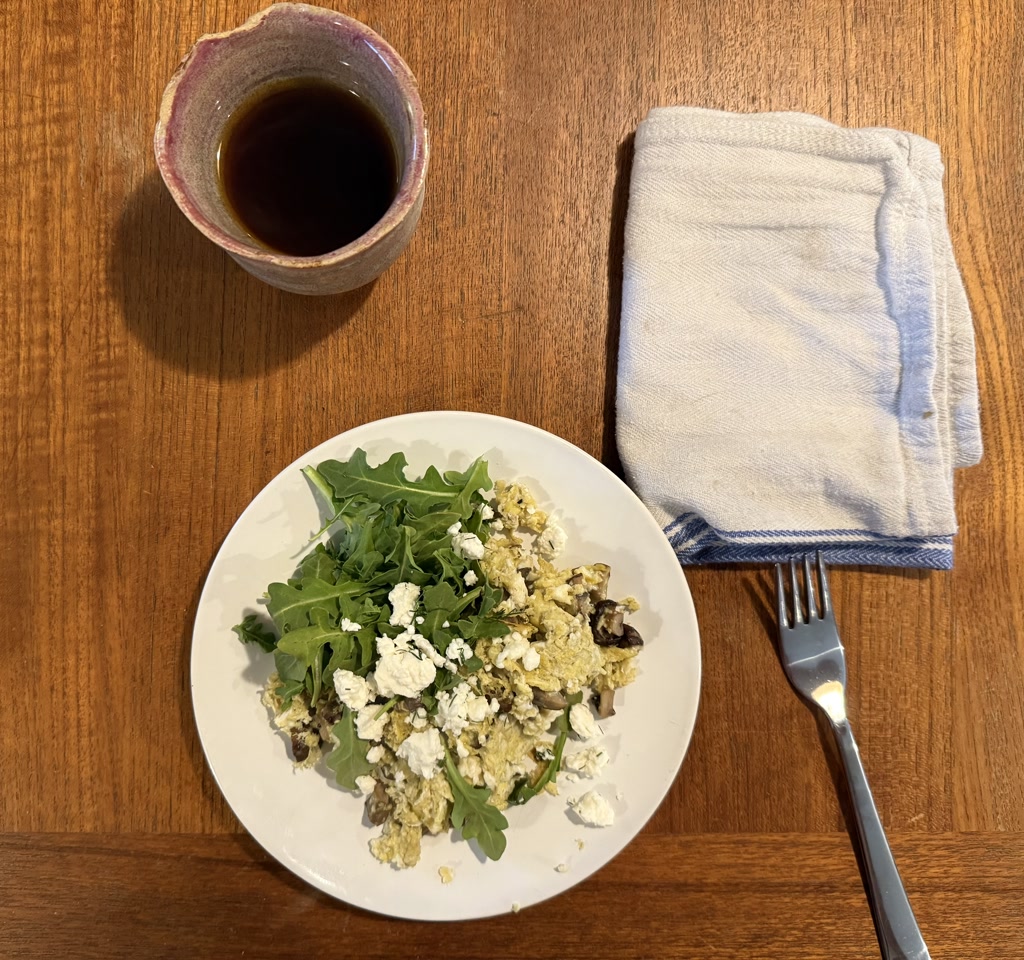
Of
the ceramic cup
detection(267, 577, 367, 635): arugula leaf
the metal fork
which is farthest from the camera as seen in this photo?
the metal fork

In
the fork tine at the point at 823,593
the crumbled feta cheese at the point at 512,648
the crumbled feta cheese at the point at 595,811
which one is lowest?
the crumbled feta cheese at the point at 595,811

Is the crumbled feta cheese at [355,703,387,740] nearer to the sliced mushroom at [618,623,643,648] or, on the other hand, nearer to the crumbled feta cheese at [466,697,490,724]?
the crumbled feta cheese at [466,697,490,724]

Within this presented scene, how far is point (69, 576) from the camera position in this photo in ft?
3.58

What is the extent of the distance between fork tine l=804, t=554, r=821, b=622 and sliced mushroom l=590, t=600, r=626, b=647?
30 cm

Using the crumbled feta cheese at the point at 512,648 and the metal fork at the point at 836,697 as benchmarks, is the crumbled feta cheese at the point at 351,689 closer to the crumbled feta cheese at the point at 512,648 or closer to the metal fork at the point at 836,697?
the crumbled feta cheese at the point at 512,648

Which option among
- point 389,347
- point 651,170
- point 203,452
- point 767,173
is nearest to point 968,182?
point 767,173

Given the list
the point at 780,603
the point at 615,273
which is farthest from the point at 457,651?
the point at 615,273

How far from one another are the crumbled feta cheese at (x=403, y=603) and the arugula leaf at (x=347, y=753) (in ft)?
0.47

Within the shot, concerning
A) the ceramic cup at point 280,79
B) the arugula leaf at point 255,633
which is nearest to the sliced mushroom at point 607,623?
the arugula leaf at point 255,633

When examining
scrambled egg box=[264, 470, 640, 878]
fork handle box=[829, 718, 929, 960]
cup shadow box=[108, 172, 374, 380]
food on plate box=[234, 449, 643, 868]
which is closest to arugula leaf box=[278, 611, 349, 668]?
food on plate box=[234, 449, 643, 868]

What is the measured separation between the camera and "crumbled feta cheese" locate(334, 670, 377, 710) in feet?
3.04

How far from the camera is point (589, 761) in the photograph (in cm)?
Result: 97

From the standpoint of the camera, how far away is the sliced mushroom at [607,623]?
97 centimetres

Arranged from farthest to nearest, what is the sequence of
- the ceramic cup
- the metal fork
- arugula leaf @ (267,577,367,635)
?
the metal fork, arugula leaf @ (267,577,367,635), the ceramic cup
